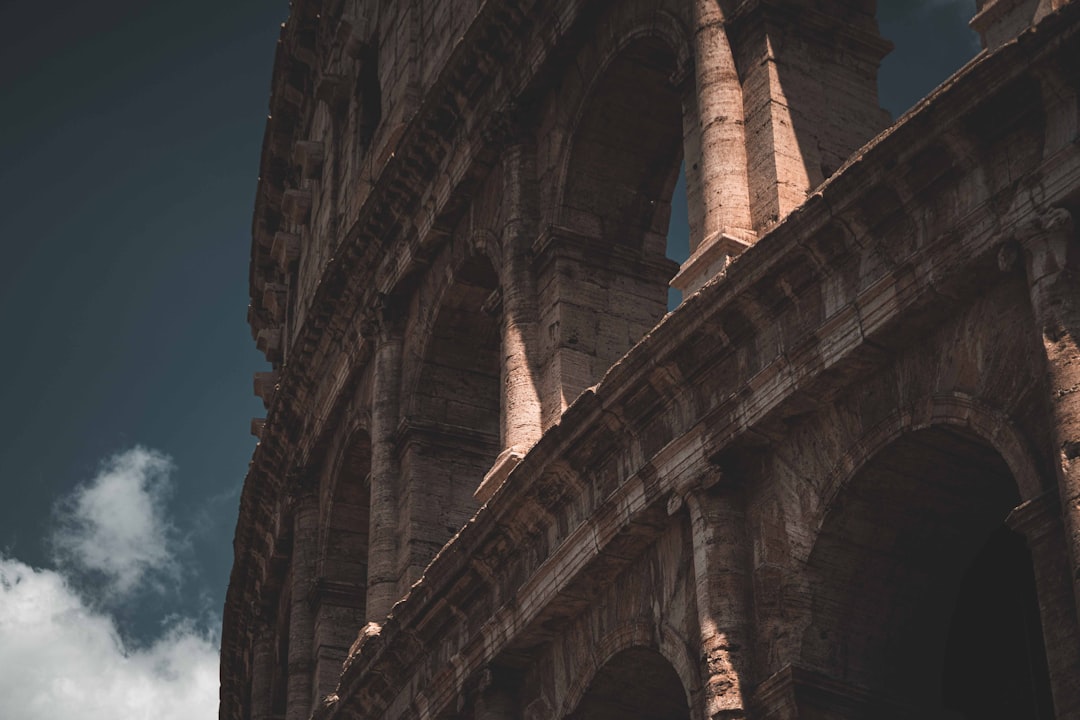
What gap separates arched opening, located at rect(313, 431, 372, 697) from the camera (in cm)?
2289

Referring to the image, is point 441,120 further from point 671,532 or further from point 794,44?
point 671,532

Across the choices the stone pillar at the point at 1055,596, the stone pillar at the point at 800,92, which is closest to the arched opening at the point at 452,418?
the stone pillar at the point at 800,92

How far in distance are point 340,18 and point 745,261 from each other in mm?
16353

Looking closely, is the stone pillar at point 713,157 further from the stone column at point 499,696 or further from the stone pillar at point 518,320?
the stone column at point 499,696

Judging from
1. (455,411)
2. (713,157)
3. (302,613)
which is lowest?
(713,157)

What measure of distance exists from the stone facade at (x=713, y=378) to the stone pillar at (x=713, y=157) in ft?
0.11

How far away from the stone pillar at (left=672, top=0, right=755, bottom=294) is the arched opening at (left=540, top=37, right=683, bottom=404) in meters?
1.38

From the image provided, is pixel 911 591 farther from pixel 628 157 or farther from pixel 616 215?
pixel 628 157

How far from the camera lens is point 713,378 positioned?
14.4m

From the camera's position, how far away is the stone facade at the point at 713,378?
12.3 m

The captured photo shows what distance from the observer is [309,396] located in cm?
2523

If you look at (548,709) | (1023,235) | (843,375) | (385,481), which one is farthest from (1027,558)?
(385,481)

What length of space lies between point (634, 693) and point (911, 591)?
2.75 meters

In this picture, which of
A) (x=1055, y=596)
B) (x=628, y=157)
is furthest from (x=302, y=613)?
(x=1055, y=596)
